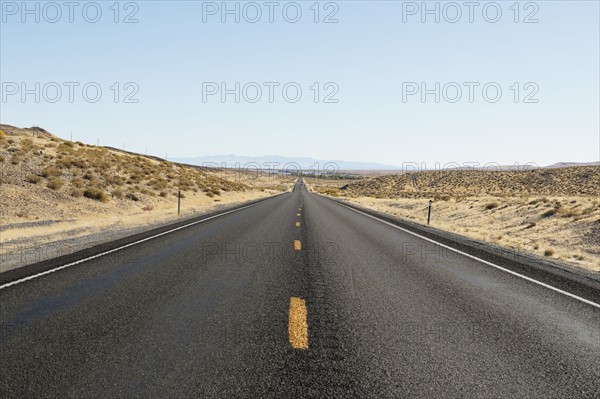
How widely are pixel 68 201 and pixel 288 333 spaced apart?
23465 mm

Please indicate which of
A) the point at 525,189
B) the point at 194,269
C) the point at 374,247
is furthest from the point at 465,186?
the point at 194,269

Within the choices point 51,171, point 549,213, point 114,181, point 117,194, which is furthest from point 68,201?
point 549,213

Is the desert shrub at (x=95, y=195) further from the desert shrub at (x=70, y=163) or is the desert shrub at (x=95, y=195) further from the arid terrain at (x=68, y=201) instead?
the desert shrub at (x=70, y=163)

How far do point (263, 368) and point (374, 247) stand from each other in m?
8.51

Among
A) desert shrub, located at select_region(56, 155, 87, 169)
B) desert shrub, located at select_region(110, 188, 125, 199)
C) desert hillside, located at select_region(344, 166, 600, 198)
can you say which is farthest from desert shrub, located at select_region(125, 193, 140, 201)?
desert hillside, located at select_region(344, 166, 600, 198)

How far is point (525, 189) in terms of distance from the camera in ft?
237

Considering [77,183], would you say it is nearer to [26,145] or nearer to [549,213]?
[26,145]

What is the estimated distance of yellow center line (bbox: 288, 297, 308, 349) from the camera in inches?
169

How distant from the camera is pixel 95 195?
26328mm

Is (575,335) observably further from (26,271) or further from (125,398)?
(26,271)

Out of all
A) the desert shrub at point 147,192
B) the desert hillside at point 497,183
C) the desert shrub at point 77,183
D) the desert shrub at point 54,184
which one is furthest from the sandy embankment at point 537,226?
the desert hillside at point 497,183

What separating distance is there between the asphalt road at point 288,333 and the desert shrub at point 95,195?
20.0 m

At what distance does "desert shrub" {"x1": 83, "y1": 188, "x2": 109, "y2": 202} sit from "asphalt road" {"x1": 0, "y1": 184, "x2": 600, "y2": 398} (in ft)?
65.6

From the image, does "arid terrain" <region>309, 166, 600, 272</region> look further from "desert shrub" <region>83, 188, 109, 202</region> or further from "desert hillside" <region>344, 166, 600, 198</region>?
"desert shrub" <region>83, 188, 109, 202</region>
